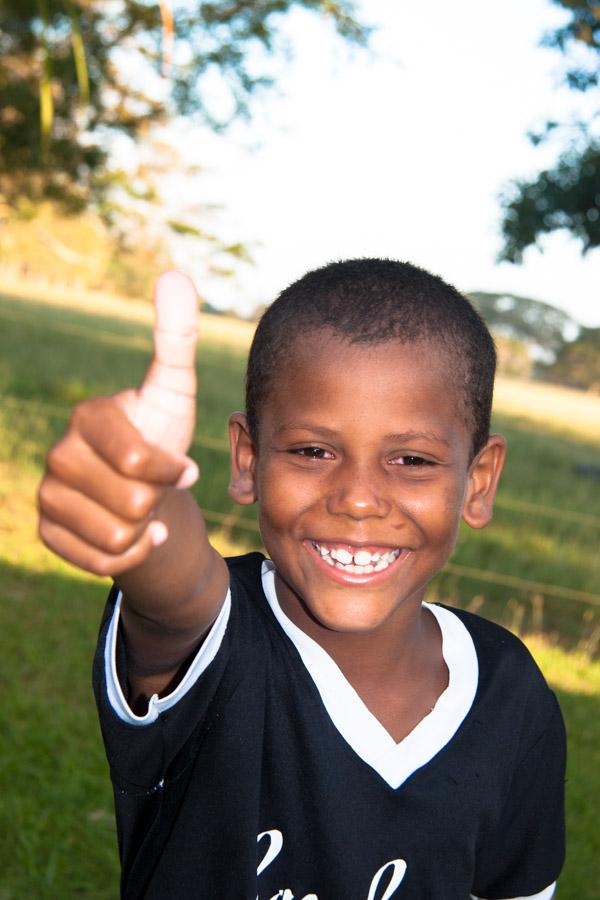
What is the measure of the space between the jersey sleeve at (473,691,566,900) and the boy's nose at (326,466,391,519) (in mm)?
588

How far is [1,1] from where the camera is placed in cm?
845

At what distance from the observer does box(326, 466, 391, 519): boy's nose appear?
142 centimetres

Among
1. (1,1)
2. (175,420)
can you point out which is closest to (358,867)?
(175,420)

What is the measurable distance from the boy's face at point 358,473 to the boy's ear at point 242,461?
0.09m

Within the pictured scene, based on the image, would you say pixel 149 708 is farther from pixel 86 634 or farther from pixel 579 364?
pixel 579 364

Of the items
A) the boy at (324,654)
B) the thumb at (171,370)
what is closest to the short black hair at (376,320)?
the boy at (324,654)

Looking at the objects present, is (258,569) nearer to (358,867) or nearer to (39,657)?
(358,867)

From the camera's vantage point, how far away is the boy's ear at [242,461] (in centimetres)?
165

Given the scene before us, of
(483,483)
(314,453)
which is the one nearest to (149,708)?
(314,453)

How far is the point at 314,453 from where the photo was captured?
1477 millimetres

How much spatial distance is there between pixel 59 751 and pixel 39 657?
657mm

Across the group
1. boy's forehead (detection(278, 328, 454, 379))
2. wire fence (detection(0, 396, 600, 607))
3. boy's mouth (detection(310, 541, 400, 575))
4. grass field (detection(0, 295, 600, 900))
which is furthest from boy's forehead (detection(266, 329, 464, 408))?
wire fence (detection(0, 396, 600, 607))

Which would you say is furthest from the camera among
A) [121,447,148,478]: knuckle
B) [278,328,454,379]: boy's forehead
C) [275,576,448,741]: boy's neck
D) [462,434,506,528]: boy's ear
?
[462,434,506,528]: boy's ear

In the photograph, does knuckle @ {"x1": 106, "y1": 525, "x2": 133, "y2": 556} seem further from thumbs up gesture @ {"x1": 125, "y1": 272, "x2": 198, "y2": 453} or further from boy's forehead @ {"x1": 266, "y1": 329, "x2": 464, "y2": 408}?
boy's forehead @ {"x1": 266, "y1": 329, "x2": 464, "y2": 408}
